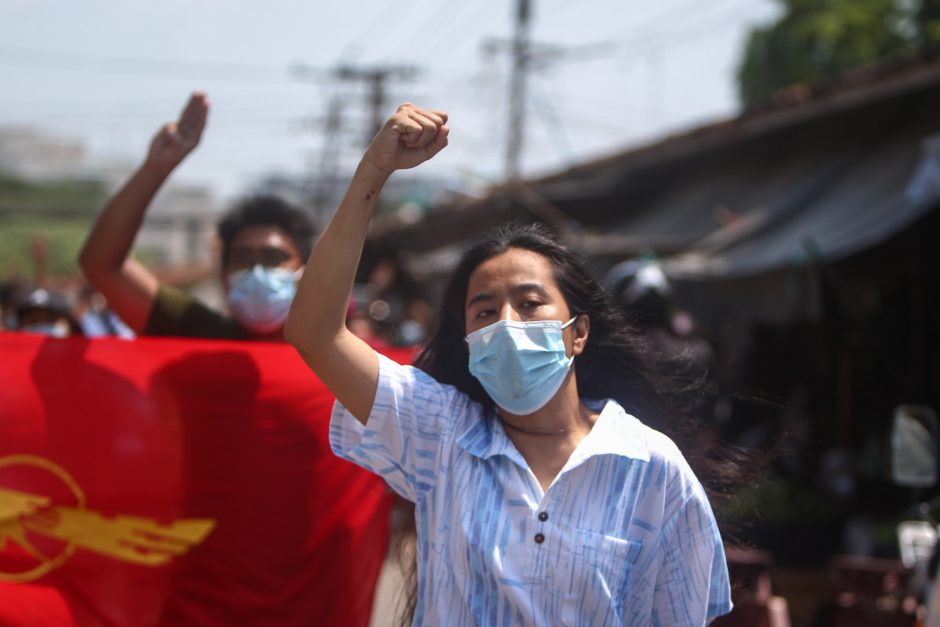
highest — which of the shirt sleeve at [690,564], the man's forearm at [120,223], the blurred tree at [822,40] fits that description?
the blurred tree at [822,40]

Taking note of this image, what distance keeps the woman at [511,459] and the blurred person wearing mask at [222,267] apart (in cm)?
129

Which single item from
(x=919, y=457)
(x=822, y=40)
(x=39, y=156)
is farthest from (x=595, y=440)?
(x=39, y=156)

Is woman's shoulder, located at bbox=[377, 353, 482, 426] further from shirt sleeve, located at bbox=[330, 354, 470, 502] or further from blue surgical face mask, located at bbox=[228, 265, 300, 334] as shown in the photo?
blue surgical face mask, located at bbox=[228, 265, 300, 334]

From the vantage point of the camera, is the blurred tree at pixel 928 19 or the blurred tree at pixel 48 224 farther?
the blurred tree at pixel 48 224

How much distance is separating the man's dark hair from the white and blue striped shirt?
65.9 inches

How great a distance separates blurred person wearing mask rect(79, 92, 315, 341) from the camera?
347cm

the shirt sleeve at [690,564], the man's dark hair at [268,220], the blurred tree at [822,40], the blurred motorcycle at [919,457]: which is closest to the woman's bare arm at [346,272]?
the shirt sleeve at [690,564]

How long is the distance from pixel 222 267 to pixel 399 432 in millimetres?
1907

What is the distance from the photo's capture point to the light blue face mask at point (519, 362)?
7.84 ft

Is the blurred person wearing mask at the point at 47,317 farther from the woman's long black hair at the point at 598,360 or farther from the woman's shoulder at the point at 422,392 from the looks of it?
the woman's shoulder at the point at 422,392

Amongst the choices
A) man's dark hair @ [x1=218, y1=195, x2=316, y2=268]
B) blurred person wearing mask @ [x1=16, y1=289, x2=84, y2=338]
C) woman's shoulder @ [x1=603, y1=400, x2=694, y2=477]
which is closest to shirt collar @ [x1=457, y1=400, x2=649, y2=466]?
woman's shoulder @ [x1=603, y1=400, x2=694, y2=477]

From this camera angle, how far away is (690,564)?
2295 millimetres

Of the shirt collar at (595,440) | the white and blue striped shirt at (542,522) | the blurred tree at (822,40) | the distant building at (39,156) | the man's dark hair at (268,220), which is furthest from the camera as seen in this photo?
the distant building at (39,156)

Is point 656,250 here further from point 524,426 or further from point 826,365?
point 524,426
